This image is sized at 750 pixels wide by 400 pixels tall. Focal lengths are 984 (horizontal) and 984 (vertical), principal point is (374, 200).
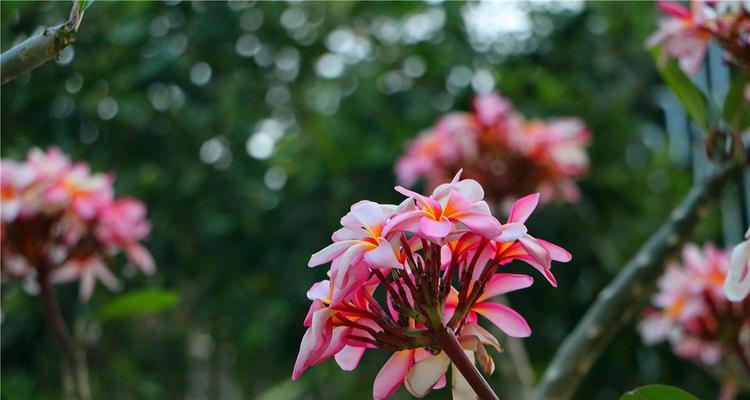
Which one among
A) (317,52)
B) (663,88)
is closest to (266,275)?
(317,52)

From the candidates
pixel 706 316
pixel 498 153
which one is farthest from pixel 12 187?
pixel 706 316

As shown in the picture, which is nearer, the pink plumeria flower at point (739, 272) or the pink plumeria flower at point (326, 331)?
the pink plumeria flower at point (326, 331)

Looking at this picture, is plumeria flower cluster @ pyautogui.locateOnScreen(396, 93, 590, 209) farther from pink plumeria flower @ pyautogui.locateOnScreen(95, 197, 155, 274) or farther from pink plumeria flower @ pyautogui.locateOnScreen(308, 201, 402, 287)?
pink plumeria flower @ pyautogui.locateOnScreen(308, 201, 402, 287)

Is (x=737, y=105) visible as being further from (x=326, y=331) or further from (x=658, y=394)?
(x=326, y=331)

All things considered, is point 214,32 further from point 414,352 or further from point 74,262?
point 414,352

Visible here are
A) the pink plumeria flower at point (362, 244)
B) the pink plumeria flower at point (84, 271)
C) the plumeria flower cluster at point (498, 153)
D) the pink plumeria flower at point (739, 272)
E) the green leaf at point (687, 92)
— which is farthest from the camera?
the plumeria flower cluster at point (498, 153)

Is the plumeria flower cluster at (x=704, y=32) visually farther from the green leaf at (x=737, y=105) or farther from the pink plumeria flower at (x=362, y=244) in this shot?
the pink plumeria flower at (x=362, y=244)

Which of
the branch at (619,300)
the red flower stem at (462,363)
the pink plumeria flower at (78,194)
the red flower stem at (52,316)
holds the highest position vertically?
the red flower stem at (462,363)

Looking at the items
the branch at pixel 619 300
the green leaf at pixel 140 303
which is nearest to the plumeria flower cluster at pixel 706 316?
the branch at pixel 619 300
